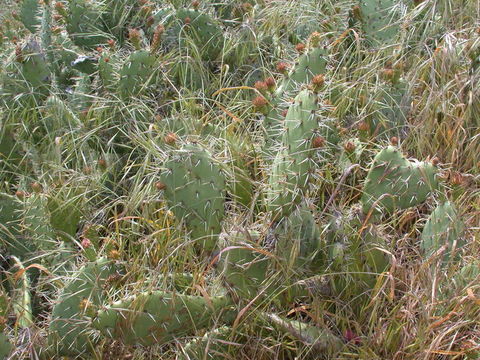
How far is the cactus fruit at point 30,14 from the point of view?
363cm

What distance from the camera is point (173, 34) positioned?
341 cm

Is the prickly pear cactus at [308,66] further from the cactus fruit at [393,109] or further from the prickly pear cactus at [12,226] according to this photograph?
the prickly pear cactus at [12,226]

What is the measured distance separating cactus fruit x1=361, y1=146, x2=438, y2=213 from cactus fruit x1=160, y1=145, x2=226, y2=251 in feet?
1.51

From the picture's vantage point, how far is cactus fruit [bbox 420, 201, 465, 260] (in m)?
2.24

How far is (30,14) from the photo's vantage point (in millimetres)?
3652

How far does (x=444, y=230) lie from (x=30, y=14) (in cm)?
235

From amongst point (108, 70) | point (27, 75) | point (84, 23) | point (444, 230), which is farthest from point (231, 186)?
point (84, 23)

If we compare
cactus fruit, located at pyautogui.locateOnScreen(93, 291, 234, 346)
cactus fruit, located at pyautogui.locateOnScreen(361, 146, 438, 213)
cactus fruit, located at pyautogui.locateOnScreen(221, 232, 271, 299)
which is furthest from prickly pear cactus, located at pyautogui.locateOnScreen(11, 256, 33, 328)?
cactus fruit, located at pyautogui.locateOnScreen(361, 146, 438, 213)

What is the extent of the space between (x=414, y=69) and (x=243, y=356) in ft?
4.92

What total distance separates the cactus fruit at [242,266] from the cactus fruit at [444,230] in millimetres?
503

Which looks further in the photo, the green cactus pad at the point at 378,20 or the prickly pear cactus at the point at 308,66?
the green cactus pad at the point at 378,20

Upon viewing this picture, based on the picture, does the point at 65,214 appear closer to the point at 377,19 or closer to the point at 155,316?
the point at 155,316

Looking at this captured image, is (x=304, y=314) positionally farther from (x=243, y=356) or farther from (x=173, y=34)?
(x=173, y=34)

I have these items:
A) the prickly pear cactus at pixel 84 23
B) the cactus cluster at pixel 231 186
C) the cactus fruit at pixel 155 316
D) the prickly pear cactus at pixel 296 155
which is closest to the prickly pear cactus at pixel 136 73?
the cactus cluster at pixel 231 186
